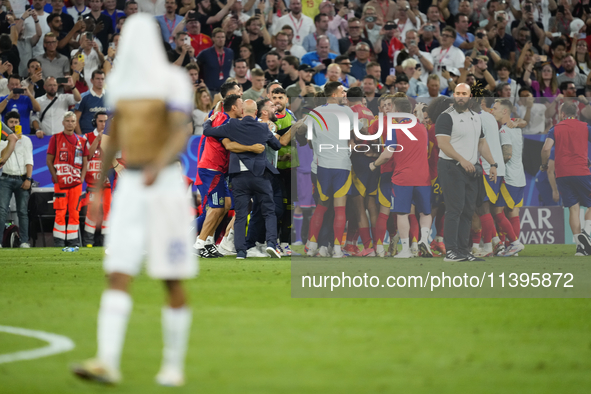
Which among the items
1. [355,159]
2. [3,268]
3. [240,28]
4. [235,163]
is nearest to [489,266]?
[355,159]

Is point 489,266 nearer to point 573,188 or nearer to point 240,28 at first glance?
point 573,188

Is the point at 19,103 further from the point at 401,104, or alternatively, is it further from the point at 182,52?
the point at 401,104

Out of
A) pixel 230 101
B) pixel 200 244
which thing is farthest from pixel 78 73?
pixel 200 244

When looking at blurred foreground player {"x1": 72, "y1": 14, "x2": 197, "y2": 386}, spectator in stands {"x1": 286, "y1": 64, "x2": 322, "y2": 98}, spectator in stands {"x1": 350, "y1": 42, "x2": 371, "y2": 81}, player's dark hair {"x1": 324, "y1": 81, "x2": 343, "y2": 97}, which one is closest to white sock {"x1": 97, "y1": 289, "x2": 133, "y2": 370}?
blurred foreground player {"x1": 72, "y1": 14, "x2": 197, "y2": 386}

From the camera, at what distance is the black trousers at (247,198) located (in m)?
13.3

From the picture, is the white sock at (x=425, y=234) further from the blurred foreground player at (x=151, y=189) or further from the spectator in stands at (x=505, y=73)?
the blurred foreground player at (x=151, y=189)

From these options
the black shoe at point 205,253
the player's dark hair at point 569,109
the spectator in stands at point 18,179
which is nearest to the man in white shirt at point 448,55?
the player's dark hair at point 569,109

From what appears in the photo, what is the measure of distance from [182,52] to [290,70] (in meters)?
2.61

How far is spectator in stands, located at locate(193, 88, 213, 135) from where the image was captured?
17.5 m

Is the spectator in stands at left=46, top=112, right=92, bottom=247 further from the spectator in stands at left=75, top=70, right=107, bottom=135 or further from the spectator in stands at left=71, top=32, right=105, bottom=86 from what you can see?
the spectator in stands at left=71, top=32, right=105, bottom=86

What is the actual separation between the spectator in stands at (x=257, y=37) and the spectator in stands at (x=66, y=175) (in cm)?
517

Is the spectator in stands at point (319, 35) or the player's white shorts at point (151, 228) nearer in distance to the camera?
the player's white shorts at point (151, 228)

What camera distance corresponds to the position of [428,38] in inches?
842

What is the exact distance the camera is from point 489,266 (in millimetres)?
12023
